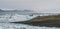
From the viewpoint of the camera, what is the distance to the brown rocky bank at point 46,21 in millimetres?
808

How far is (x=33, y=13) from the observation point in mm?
868

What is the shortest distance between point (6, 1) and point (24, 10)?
0.22 m

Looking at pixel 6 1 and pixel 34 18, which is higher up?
pixel 6 1

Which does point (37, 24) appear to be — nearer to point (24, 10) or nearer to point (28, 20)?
point (28, 20)

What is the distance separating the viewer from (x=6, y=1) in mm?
880

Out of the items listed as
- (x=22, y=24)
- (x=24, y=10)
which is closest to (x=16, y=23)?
(x=22, y=24)

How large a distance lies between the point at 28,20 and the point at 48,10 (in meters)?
0.24

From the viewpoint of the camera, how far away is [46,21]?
0.83 metres

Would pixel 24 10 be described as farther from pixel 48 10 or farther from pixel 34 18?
pixel 48 10

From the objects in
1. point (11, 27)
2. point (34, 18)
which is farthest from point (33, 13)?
point (11, 27)

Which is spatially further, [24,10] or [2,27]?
[24,10]

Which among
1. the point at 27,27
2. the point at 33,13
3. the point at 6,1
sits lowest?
the point at 27,27

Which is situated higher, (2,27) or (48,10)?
(48,10)

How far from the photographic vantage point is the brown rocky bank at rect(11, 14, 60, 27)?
81 cm
